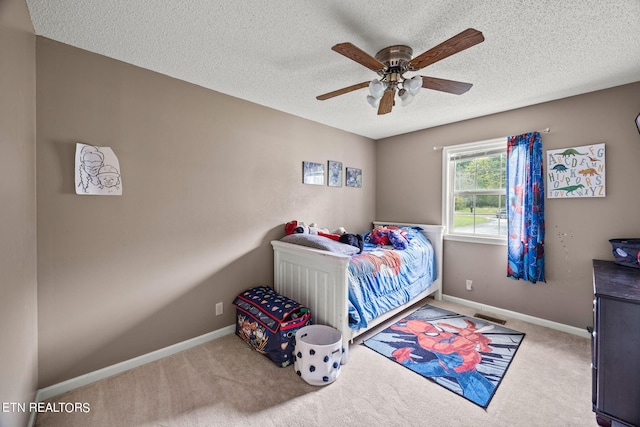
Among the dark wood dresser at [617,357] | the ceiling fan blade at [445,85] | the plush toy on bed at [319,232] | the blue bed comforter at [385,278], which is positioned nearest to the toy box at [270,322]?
the blue bed comforter at [385,278]

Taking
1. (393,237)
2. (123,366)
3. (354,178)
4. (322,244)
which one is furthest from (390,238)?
(123,366)

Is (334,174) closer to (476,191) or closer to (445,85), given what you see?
(476,191)

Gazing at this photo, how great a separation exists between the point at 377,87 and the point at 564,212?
241cm

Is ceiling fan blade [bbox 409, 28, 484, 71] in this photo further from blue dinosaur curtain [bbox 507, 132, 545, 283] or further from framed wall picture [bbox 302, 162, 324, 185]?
blue dinosaur curtain [bbox 507, 132, 545, 283]

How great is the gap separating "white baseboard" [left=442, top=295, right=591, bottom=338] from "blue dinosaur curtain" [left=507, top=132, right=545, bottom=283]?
0.43 metres

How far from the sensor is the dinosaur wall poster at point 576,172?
8.03 ft

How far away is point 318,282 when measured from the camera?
7.69 feet

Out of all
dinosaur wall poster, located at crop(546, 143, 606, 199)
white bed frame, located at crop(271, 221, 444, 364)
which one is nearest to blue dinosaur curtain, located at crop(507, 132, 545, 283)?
dinosaur wall poster, located at crop(546, 143, 606, 199)

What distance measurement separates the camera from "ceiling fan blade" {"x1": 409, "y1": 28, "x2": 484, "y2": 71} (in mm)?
1301

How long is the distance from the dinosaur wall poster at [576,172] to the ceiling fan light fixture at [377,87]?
214 centimetres

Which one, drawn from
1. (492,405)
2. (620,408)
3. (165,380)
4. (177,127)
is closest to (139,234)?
(177,127)

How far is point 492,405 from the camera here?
1.69m

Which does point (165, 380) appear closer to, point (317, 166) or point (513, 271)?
point (317, 166)

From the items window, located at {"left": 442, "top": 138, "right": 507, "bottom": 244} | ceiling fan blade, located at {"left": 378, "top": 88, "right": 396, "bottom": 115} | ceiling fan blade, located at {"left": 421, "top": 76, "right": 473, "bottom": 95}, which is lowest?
window, located at {"left": 442, "top": 138, "right": 507, "bottom": 244}
